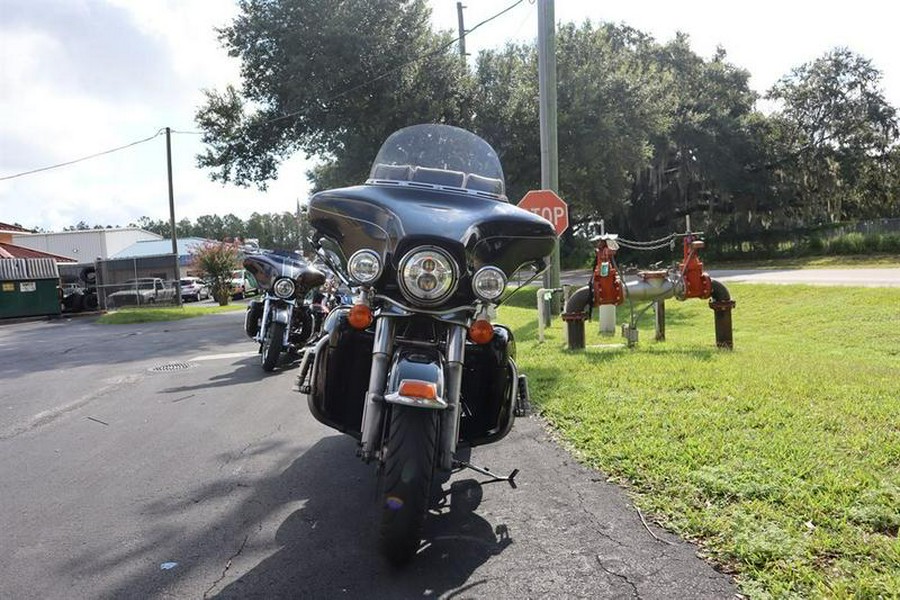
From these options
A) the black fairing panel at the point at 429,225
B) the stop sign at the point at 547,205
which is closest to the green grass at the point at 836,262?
the stop sign at the point at 547,205

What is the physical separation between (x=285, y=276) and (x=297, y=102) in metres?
11.9

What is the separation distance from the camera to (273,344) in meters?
8.41

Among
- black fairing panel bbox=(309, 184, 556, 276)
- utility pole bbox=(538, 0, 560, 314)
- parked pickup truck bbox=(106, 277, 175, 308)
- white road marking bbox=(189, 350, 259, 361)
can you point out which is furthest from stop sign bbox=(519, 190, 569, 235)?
parked pickup truck bbox=(106, 277, 175, 308)

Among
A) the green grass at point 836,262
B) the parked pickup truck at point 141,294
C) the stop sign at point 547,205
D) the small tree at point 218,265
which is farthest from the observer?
the small tree at point 218,265

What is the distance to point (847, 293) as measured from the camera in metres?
15.3

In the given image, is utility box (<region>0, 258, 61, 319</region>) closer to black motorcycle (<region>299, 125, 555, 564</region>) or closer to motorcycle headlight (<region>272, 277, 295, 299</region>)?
motorcycle headlight (<region>272, 277, 295, 299</region>)

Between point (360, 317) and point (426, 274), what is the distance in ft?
1.39

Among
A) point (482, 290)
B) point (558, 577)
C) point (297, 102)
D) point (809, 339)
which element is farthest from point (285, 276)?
point (297, 102)

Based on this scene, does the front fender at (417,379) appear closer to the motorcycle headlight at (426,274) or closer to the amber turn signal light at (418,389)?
the amber turn signal light at (418,389)

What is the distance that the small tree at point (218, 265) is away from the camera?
28547 millimetres

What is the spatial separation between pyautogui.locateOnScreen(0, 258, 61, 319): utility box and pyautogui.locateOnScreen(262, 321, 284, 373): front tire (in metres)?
20.3

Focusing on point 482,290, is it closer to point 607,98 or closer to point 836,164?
point 607,98

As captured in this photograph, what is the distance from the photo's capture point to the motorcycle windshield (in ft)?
13.7

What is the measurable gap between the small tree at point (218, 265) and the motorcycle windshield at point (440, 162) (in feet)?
84.0
